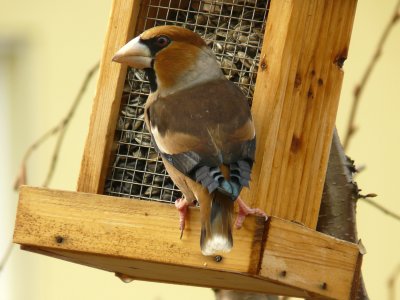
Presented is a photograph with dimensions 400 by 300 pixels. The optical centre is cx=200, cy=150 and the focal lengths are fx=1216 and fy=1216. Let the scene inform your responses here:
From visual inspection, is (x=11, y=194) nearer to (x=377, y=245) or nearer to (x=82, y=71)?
(x=82, y=71)

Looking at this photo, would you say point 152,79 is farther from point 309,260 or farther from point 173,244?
point 309,260

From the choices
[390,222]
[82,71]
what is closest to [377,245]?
[390,222]

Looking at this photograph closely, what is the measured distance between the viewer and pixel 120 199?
4340mm

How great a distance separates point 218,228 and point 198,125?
443mm

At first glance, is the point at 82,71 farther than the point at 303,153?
Yes

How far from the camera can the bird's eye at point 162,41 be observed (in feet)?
14.9

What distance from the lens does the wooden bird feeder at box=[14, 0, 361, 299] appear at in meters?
4.26

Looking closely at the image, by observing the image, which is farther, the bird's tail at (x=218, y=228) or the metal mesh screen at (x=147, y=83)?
the metal mesh screen at (x=147, y=83)

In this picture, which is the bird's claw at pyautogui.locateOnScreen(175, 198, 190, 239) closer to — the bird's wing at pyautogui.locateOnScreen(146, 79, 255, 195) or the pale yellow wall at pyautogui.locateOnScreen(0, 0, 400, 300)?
the bird's wing at pyautogui.locateOnScreen(146, 79, 255, 195)

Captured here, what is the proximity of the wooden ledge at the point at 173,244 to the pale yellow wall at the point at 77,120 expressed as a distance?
3005mm

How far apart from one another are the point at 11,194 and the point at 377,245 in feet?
8.12

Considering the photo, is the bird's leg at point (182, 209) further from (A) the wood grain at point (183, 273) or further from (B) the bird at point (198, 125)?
(A) the wood grain at point (183, 273)

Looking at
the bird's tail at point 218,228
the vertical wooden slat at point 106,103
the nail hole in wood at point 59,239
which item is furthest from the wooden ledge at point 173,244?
the vertical wooden slat at point 106,103

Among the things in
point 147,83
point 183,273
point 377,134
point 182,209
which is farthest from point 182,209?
point 377,134
